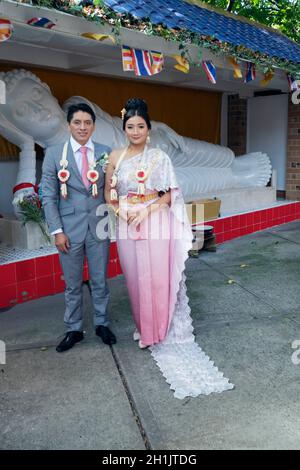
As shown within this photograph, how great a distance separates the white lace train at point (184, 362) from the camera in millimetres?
2631

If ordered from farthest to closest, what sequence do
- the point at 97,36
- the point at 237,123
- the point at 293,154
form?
1. the point at 237,123
2. the point at 293,154
3. the point at 97,36

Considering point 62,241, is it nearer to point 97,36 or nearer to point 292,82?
point 97,36

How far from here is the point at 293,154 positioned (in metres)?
7.68

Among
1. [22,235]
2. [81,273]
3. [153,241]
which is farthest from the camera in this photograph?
[22,235]

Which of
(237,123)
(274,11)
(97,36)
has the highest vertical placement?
(274,11)

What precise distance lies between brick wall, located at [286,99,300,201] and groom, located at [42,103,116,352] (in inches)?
208

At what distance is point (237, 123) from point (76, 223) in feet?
19.1

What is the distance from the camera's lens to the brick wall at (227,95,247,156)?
8047mm

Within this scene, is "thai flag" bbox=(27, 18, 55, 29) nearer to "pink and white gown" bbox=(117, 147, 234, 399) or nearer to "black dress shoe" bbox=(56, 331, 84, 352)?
"pink and white gown" bbox=(117, 147, 234, 399)

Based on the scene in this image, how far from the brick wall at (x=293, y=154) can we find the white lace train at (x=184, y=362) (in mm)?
5044

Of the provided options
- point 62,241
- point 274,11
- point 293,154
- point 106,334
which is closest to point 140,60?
point 62,241

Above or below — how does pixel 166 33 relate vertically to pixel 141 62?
above

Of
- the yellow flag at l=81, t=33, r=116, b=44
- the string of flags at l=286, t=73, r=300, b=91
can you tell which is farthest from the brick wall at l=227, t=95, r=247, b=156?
the yellow flag at l=81, t=33, r=116, b=44

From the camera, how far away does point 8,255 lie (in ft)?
13.7
